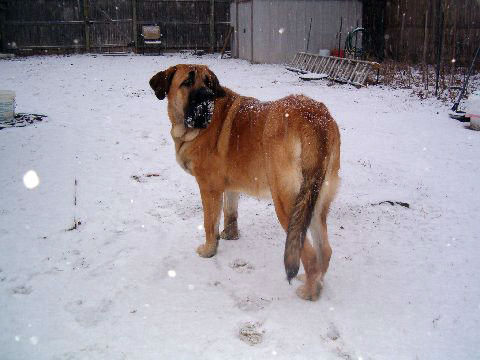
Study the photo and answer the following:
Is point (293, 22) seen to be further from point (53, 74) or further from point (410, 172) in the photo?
point (410, 172)

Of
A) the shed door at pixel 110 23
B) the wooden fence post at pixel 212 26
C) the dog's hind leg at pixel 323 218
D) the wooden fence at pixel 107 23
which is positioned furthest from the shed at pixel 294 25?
the dog's hind leg at pixel 323 218

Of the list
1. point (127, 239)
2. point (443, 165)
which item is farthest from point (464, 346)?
point (443, 165)

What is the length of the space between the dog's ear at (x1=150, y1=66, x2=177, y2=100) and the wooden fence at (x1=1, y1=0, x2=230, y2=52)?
21726 millimetres

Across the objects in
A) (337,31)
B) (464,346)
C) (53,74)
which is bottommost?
(464,346)

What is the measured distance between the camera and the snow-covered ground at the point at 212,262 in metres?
2.93

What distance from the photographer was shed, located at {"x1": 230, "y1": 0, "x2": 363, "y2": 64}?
18875 mm

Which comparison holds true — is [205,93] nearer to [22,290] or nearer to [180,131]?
[180,131]

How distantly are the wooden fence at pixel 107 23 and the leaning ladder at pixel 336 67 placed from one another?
846cm

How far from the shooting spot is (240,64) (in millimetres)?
19250

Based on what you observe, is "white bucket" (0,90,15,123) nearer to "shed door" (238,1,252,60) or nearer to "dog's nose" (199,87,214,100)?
"dog's nose" (199,87,214,100)

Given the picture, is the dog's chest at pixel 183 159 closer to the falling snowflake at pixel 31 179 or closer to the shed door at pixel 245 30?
the falling snowflake at pixel 31 179

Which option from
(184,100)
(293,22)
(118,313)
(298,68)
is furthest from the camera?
(293,22)

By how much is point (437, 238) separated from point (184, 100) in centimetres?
288

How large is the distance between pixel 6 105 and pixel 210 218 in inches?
253
